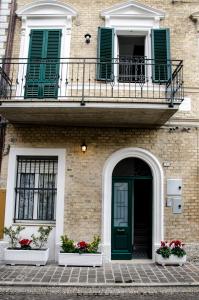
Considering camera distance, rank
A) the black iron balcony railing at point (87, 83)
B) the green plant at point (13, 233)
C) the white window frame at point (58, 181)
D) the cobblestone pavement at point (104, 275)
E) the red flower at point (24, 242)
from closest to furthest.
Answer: the cobblestone pavement at point (104, 275), the red flower at point (24, 242), the green plant at point (13, 233), the white window frame at point (58, 181), the black iron balcony railing at point (87, 83)

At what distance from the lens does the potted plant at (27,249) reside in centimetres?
841

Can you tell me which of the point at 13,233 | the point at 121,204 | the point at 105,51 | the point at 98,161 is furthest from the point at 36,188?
the point at 105,51

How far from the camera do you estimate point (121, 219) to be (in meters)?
9.25

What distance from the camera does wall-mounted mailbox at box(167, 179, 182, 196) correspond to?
905 cm

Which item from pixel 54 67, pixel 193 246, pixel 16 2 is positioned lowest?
pixel 193 246

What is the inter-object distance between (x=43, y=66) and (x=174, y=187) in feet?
17.1

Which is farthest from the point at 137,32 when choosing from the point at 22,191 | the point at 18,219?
the point at 18,219

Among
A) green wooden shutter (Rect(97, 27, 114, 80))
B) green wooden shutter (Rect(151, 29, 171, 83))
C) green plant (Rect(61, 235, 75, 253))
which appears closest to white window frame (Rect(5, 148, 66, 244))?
green plant (Rect(61, 235, 75, 253))

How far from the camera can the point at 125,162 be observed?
375 inches

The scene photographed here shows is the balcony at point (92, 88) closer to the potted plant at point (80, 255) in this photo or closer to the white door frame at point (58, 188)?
the white door frame at point (58, 188)

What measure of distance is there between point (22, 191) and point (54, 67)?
3.78m

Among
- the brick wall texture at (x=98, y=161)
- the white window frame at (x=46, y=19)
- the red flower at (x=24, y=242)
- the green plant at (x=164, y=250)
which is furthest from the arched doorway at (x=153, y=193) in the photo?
the white window frame at (x=46, y=19)

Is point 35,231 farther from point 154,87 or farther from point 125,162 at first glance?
point 154,87

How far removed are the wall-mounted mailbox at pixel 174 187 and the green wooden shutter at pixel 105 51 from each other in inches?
137
